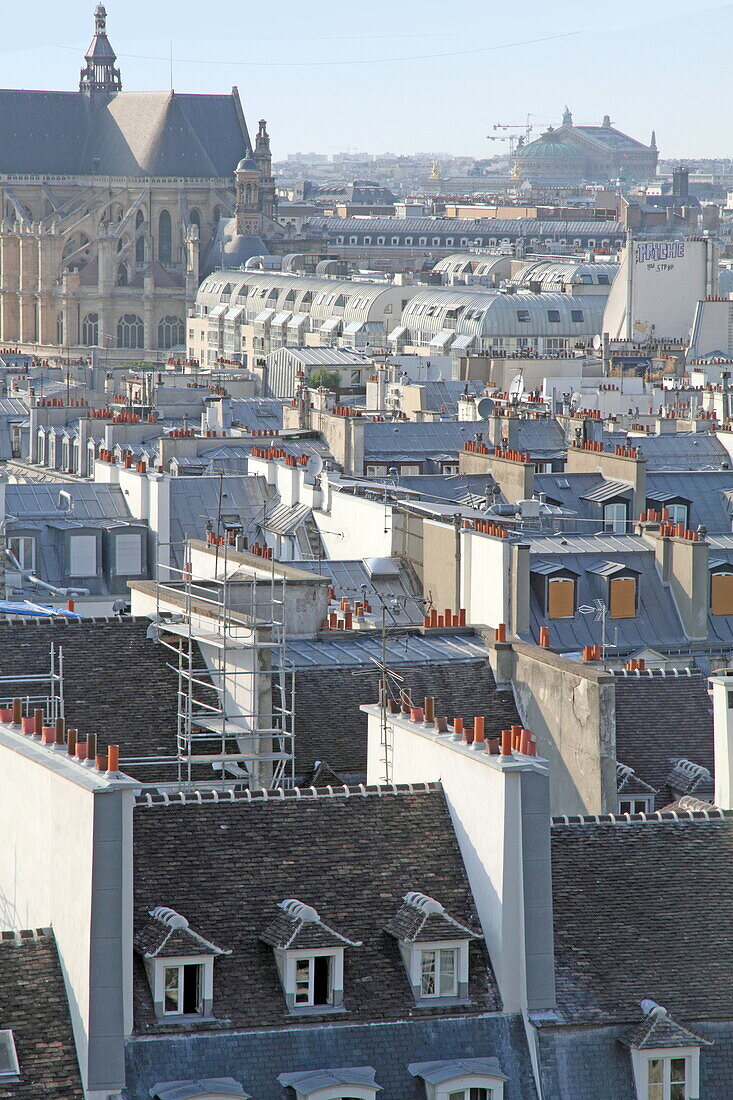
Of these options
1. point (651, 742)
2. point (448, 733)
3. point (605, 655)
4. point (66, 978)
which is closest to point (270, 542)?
point (605, 655)

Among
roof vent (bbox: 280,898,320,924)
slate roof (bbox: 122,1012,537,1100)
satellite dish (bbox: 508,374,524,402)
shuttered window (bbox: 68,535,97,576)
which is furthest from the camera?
satellite dish (bbox: 508,374,524,402)

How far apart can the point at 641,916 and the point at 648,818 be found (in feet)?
4.78

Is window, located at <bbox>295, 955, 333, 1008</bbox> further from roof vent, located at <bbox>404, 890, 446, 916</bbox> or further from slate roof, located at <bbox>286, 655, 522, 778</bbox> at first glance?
slate roof, located at <bbox>286, 655, 522, 778</bbox>

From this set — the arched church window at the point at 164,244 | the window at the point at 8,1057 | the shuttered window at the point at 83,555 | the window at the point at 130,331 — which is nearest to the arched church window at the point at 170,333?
the window at the point at 130,331

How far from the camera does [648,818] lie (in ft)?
71.8

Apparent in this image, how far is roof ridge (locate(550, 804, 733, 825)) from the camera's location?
2156 cm

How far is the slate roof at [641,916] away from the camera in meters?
19.7

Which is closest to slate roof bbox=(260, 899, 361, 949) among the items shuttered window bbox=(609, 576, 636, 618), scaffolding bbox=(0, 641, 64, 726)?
scaffolding bbox=(0, 641, 64, 726)

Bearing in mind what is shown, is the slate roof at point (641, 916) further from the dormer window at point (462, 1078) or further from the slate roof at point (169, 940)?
the slate roof at point (169, 940)

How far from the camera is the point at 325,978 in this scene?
1919 centimetres

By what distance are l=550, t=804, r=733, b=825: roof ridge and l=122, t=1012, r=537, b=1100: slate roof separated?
2627 millimetres

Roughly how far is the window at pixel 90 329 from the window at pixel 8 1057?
568ft

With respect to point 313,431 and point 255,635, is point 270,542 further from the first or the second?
point 255,635

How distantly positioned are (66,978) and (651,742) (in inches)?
519
